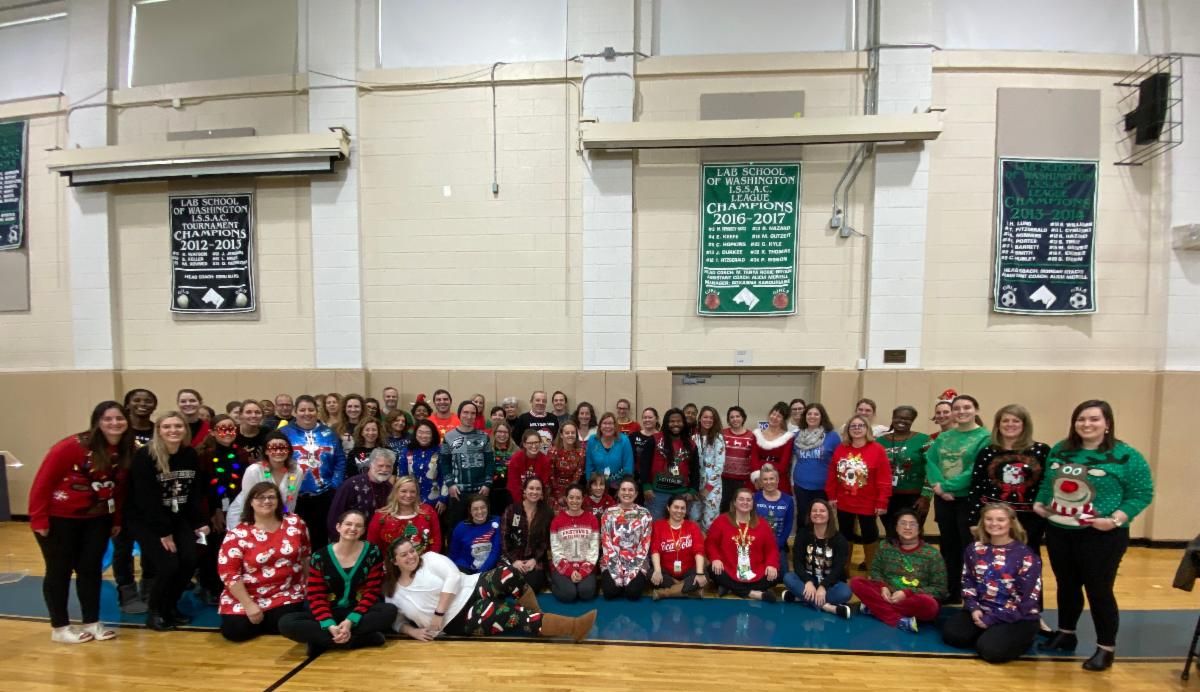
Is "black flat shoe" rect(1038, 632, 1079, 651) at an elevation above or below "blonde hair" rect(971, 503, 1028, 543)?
below

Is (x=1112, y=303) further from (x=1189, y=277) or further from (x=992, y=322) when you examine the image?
(x=992, y=322)

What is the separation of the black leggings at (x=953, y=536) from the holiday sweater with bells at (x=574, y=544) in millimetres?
2704

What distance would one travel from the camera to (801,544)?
4254 millimetres

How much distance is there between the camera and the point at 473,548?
13.9ft

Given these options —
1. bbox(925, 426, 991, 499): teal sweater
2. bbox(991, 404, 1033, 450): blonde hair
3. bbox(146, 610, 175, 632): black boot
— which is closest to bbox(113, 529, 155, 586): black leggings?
bbox(146, 610, 175, 632): black boot

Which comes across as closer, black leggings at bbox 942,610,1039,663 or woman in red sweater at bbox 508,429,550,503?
black leggings at bbox 942,610,1039,663

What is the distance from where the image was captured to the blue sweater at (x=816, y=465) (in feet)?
15.5

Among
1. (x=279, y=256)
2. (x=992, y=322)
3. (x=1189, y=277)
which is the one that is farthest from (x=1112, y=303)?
(x=279, y=256)

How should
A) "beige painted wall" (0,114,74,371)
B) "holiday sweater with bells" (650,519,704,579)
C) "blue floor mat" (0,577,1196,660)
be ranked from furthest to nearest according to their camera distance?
"beige painted wall" (0,114,74,371)
"holiday sweater with bells" (650,519,704,579)
"blue floor mat" (0,577,1196,660)

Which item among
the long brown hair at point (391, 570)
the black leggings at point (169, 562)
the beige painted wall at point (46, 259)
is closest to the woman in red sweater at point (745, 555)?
the long brown hair at point (391, 570)

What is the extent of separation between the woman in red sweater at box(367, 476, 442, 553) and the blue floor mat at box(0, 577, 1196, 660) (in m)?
1.15

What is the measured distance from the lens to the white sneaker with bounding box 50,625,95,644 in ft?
11.7

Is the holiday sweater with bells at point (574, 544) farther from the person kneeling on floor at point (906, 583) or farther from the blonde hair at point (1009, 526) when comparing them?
the blonde hair at point (1009, 526)

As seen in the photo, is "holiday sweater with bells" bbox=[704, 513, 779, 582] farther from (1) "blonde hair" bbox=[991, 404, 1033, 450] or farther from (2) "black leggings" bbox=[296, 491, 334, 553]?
(2) "black leggings" bbox=[296, 491, 334, 553]
